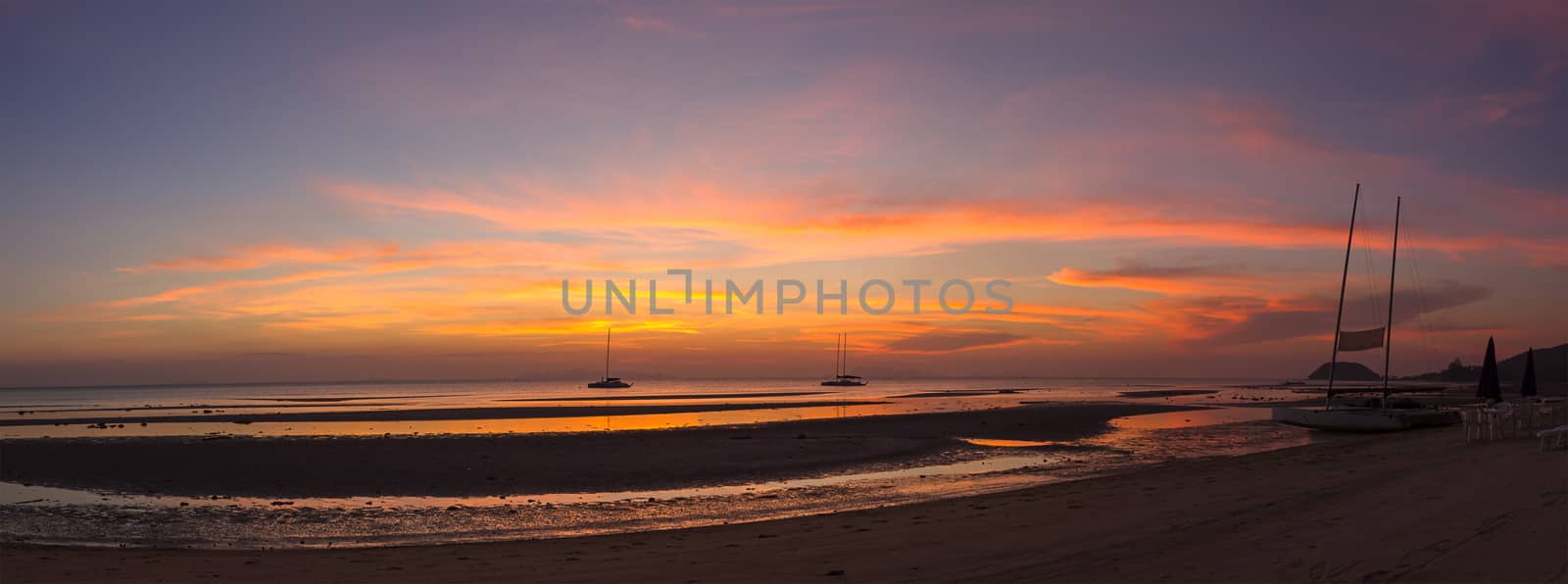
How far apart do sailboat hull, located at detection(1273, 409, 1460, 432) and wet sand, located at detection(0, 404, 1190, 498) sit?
9753mm

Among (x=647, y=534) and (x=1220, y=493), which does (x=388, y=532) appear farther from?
(x=1220, y=493)

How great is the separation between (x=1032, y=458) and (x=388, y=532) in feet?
61.8

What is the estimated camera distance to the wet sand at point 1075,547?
8922mm

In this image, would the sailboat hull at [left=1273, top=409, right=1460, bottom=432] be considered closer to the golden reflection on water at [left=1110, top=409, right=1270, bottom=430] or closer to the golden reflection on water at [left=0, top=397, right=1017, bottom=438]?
the golden reflection on water at [left=1110, top=409, right=1270, bottom=430]

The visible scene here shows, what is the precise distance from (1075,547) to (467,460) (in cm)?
2082

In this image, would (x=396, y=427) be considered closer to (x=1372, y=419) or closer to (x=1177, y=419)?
(x=1177, y=419)

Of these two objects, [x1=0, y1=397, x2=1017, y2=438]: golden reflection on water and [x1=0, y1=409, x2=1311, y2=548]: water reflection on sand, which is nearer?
[x1=0, y1=409, x2=1311, y2=548]: water reflection on sand

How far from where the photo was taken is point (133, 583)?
10.6 meters

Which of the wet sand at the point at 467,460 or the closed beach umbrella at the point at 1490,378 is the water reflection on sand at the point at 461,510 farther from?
the closed beach umbrella at the point at 1490,378

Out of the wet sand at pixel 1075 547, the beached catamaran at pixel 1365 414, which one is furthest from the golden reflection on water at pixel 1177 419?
the wet sand at pixel 1075 547

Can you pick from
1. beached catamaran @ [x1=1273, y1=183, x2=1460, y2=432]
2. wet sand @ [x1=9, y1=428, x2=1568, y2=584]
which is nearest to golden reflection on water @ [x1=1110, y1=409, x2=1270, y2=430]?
beached catamaran @ [x1=1273, y1=183, x2=1460, y2=432]

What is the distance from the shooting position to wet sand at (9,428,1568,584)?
8922mm

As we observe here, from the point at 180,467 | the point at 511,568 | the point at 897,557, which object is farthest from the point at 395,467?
the point at 897,557

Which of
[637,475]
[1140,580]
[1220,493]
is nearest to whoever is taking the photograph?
[1140,580]
